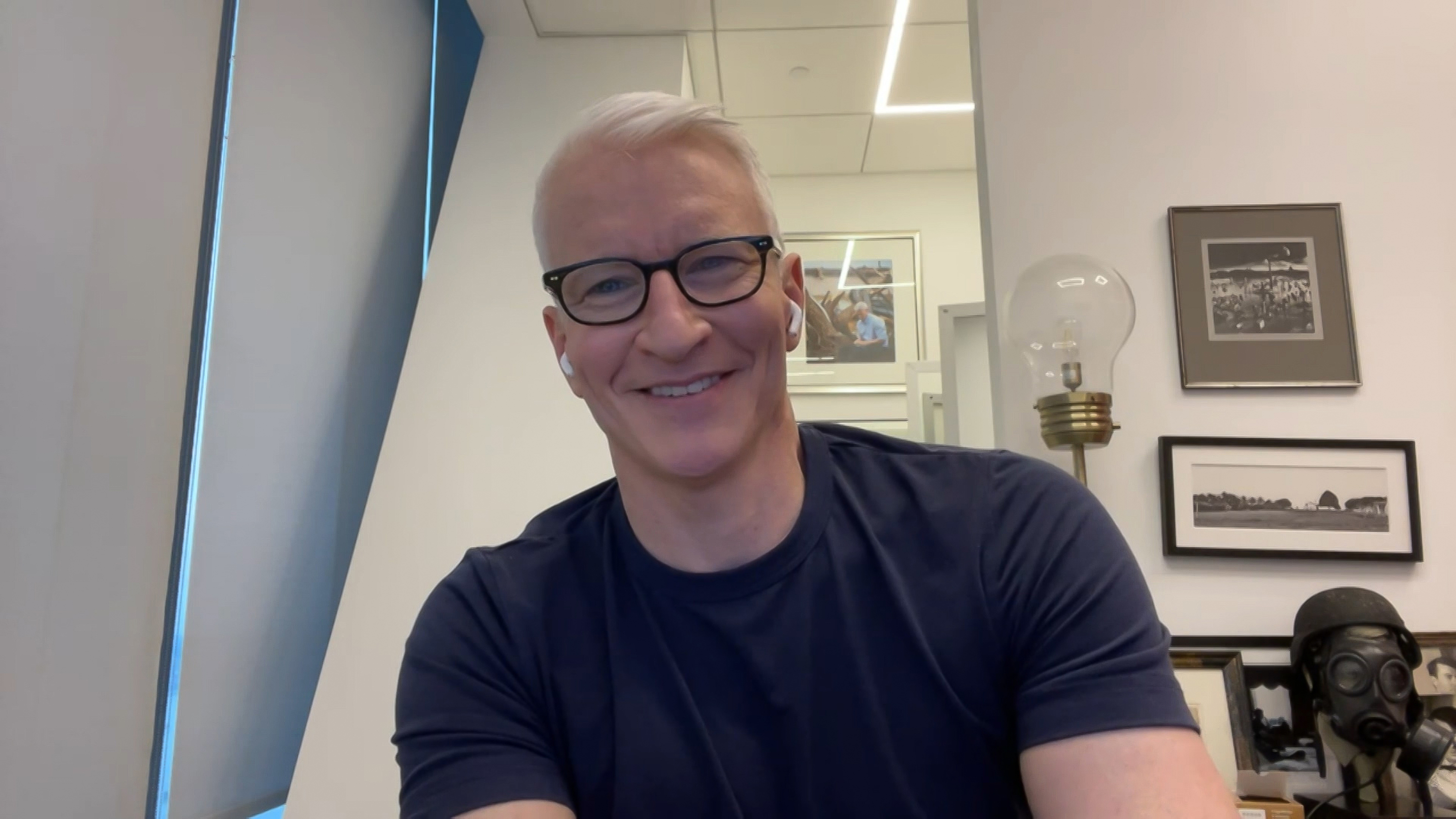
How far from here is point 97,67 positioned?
3.69 feet

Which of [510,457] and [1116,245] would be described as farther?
[510,457]

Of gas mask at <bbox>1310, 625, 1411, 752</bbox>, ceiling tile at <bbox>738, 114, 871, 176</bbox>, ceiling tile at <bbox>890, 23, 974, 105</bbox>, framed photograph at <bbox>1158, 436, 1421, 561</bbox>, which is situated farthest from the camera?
ceiling tile at <bbox>738, 114, 871, 176</bbox>

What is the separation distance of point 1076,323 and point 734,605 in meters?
1.03

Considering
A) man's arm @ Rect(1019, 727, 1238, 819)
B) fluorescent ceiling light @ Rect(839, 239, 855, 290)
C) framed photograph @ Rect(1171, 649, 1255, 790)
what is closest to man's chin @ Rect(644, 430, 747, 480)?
man's arm @ Rect(1019, 727, 1238, 819)

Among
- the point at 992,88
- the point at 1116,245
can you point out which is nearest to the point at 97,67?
the point at 992,88

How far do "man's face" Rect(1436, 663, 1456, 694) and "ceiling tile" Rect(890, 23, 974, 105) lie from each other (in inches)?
68.3

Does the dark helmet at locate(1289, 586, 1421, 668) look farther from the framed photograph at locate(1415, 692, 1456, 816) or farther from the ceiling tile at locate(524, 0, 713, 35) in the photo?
the ceiling tile at locate(524, 0, 713, 35)

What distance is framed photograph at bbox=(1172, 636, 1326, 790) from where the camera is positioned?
1517 millimetres

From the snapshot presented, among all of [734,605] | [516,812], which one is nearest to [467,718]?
[516,812]

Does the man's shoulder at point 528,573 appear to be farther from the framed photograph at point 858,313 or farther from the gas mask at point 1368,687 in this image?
the framed photograph at point 858,313

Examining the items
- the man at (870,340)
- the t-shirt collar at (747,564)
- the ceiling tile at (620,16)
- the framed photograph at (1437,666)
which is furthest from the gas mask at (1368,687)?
the ceiling tile at (620,16)

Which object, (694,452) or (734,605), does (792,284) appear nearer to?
(694,452)

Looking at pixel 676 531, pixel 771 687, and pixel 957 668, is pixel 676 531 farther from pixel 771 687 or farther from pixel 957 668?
pixel 957 668

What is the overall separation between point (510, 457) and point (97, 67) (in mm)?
1112
